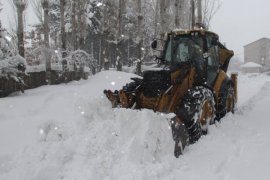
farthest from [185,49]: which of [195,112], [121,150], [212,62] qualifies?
[121,150]

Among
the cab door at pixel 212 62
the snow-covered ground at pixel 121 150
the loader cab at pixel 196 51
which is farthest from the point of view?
the cab door at pixel 212 62

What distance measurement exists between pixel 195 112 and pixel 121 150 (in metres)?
1.72

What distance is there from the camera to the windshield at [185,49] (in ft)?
27.1

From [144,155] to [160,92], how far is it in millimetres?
1698

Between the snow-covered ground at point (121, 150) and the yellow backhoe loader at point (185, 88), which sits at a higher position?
the yellow backhoe loader at point (185, 88)

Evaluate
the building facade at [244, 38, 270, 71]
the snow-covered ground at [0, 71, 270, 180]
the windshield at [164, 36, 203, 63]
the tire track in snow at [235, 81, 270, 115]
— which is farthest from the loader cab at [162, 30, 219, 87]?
the building facade at [244, 38, 270, 71]

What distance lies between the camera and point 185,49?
839cm

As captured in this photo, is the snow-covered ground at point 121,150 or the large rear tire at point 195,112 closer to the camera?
the snow-covered ground at point 121,150

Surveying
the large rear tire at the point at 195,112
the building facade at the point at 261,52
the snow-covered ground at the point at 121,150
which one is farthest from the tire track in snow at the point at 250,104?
the building facade at the point at 261,52

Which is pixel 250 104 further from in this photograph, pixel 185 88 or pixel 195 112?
pixel 195 112

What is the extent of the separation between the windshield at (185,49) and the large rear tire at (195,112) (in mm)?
1216

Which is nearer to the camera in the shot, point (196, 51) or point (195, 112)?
point (195, 112)

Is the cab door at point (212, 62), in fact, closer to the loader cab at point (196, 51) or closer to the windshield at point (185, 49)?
the loader cab at point (196, 51)

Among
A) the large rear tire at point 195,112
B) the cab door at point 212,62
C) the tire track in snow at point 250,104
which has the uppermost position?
the cab door at point 212,62
